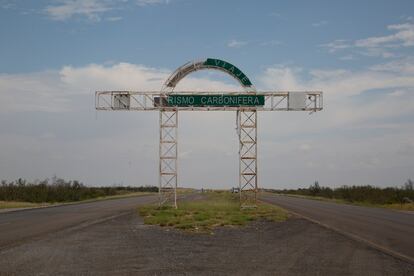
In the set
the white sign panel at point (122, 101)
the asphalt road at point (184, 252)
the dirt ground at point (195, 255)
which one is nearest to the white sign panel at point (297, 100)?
the white sign panel at point (122, 101)

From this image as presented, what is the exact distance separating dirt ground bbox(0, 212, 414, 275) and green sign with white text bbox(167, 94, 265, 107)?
46.2 feet

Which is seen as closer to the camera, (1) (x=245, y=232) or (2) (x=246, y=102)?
(1) (x=245, y=232)

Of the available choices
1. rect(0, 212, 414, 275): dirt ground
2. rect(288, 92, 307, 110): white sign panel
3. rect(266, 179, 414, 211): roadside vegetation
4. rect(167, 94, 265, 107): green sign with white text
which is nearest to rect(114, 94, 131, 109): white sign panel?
rect(167, 94, 265, 107): green sign with white text

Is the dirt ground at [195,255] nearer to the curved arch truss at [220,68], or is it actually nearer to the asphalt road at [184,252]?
the asphalt road at [184,252]

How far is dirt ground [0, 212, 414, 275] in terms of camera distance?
1230 centimetres

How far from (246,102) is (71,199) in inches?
1322

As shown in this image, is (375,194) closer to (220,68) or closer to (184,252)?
(220,68)

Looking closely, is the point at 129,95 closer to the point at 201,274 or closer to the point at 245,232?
the point at 245,232

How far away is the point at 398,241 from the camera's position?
757 inches

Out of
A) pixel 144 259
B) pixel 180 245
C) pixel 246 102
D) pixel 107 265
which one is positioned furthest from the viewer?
pixel 246 102

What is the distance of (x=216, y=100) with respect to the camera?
34.8 metres

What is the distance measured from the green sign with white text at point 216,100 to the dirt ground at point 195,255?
1408 centimetres

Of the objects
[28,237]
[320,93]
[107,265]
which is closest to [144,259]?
[107,265]

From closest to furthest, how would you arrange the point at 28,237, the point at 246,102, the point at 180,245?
the point at 180,245, the point at 28,237, the point at 246,102
